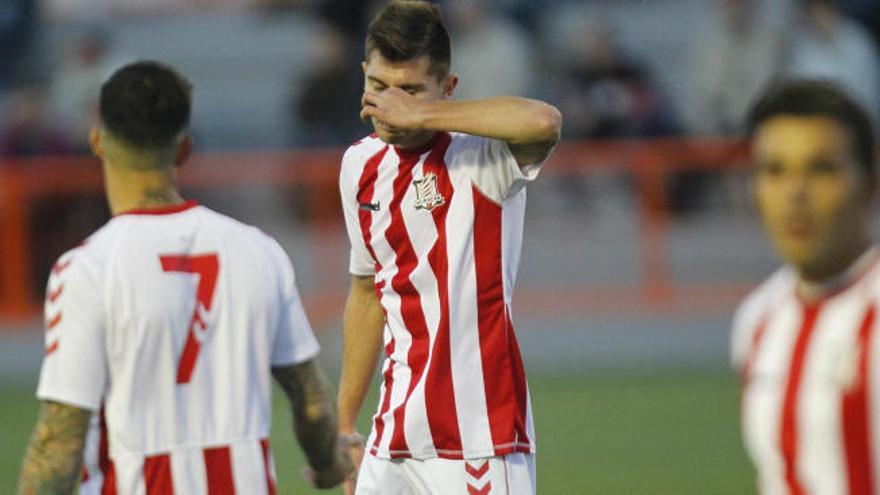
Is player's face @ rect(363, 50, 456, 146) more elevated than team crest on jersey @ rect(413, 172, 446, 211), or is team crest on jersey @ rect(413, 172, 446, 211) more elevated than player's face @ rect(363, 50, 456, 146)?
player's face @ rect(363, 50, 456, 146)

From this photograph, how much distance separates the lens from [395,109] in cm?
569

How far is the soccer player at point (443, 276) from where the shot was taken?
5777 millimetres

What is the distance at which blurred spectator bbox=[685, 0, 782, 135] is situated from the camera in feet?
52.0

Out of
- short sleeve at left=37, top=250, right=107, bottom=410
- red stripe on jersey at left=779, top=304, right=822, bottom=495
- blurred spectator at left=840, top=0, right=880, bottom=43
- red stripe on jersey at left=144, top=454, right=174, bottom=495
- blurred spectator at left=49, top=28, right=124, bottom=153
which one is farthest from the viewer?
blurred spectator at left=840, top=0, right=880, bottom=43

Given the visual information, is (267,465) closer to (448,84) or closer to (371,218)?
(371,218)

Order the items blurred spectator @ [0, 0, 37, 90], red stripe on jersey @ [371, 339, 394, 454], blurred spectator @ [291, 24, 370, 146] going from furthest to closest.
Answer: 1. blurred spectator @ [0, 0, 37, 90]
2. blurred spectator @ [291, 24, 370, 146]
3. red stripe on jersey @ [371, 339, 394, 454]

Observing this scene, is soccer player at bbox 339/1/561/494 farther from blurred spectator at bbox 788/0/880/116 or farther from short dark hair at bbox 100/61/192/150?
blurred spectator at bbox 788/0/880/116

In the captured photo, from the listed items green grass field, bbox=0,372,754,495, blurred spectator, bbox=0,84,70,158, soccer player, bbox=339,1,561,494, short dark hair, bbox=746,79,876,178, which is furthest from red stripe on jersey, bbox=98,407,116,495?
blurred spectator, bbox=0,84,70,158

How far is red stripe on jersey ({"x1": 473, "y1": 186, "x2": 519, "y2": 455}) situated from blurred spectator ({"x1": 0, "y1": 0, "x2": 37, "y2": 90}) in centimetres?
1410

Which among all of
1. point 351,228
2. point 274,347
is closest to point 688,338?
point 351,228

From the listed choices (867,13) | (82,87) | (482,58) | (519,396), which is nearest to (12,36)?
(82,87)

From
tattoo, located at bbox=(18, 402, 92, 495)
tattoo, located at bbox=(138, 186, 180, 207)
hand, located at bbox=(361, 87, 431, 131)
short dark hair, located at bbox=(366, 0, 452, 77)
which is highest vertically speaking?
short dark hair, located at bbox=(366, 0, 452, 77)

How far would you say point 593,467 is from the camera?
1111cm

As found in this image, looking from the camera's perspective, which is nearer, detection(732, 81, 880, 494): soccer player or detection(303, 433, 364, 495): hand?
detection(732, 81, 880, 494): soccer player
